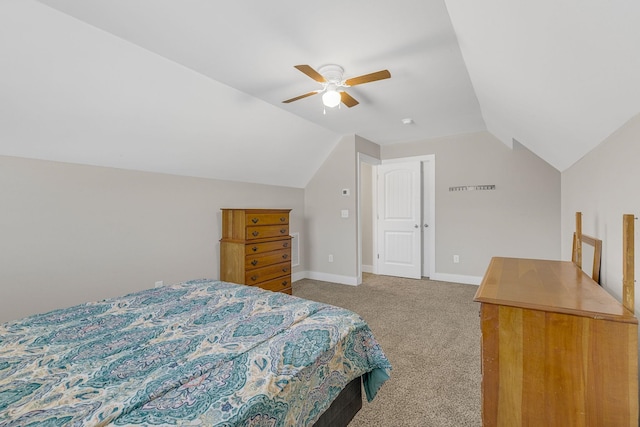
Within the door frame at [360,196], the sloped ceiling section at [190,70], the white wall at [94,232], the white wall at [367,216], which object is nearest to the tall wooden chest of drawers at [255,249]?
the white wall at [94,232]

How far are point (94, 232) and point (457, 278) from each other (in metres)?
4.71

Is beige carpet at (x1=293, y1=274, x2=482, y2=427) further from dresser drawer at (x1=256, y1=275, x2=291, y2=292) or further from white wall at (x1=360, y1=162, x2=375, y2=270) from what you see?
white wall at (x1=360, y1=162, x2=375, y2=270)

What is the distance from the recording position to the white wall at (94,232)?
2.21 m

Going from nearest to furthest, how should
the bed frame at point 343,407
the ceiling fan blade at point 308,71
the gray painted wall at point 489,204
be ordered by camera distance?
the bed frame at point 343,407 → the ceiling fan blade at point 308,71 → the gray painted wall at point 489,204

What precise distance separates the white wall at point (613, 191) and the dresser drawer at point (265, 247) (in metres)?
3.02

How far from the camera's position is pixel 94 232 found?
261 cm

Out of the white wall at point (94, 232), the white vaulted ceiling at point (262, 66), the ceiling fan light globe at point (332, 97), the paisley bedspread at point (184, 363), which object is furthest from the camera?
the ceiling fan light globe at point (332, 97)

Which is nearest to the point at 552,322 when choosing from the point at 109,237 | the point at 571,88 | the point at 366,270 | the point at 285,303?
the point at 571,88

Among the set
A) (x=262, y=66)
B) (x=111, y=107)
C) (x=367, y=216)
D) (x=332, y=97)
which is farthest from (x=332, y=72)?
(x=367, y=216)

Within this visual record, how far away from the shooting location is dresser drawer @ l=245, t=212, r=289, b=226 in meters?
3.47

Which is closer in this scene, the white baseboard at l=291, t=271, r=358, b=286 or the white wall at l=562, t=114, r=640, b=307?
the white wall at l=562, t=114, r=640, b=307

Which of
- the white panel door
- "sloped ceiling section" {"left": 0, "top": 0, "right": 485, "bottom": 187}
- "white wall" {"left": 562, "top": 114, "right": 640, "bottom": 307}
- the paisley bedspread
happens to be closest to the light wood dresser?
"white wall" {"left": 562, "top": 114, "right": 640, "bottom": 307}

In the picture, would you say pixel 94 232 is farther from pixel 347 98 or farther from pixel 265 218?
pixel 347 98

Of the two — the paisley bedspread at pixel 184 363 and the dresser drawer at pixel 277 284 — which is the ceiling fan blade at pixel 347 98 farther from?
the dresser drawer at pixel 277 284
